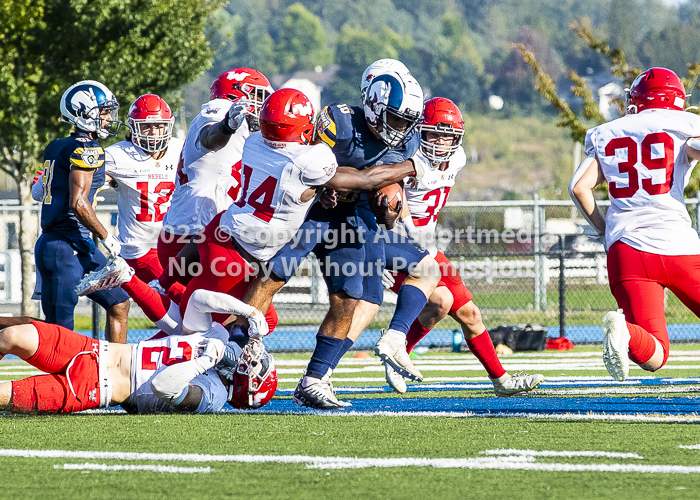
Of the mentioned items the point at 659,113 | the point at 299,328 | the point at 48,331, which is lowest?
the point at 299,328

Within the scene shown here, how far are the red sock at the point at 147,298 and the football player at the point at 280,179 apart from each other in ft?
3.88

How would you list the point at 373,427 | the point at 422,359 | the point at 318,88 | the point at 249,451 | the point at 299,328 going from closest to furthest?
the point at 249,451 < the point at 373,427 < the point at 422,359 < the point at 299,328 < the point at 318,88

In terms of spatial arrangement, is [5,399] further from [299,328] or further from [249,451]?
[299,328]

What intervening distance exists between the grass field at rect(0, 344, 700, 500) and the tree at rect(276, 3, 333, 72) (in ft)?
458

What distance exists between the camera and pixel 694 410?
5188mm

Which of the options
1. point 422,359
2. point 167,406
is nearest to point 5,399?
point 167,406

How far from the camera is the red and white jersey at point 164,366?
16.3 feet

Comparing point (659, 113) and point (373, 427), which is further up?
point (659, 113)

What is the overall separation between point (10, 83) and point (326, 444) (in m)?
11.8

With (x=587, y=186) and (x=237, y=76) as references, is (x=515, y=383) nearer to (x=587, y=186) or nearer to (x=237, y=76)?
(x=587, y=186)

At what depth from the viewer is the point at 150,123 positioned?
7.30 m

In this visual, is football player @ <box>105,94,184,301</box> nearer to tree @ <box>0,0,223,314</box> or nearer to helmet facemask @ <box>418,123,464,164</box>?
helmet facemask @ <box>418,123,464,164</box>

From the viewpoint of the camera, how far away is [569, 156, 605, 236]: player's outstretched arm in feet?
16.7

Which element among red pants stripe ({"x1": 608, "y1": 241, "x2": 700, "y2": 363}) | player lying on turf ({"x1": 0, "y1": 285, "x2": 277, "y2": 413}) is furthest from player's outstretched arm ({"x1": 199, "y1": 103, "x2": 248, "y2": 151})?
red pants stripe ({"x1": 608, "y1": 241, "x2": 700, "y2": 363})
